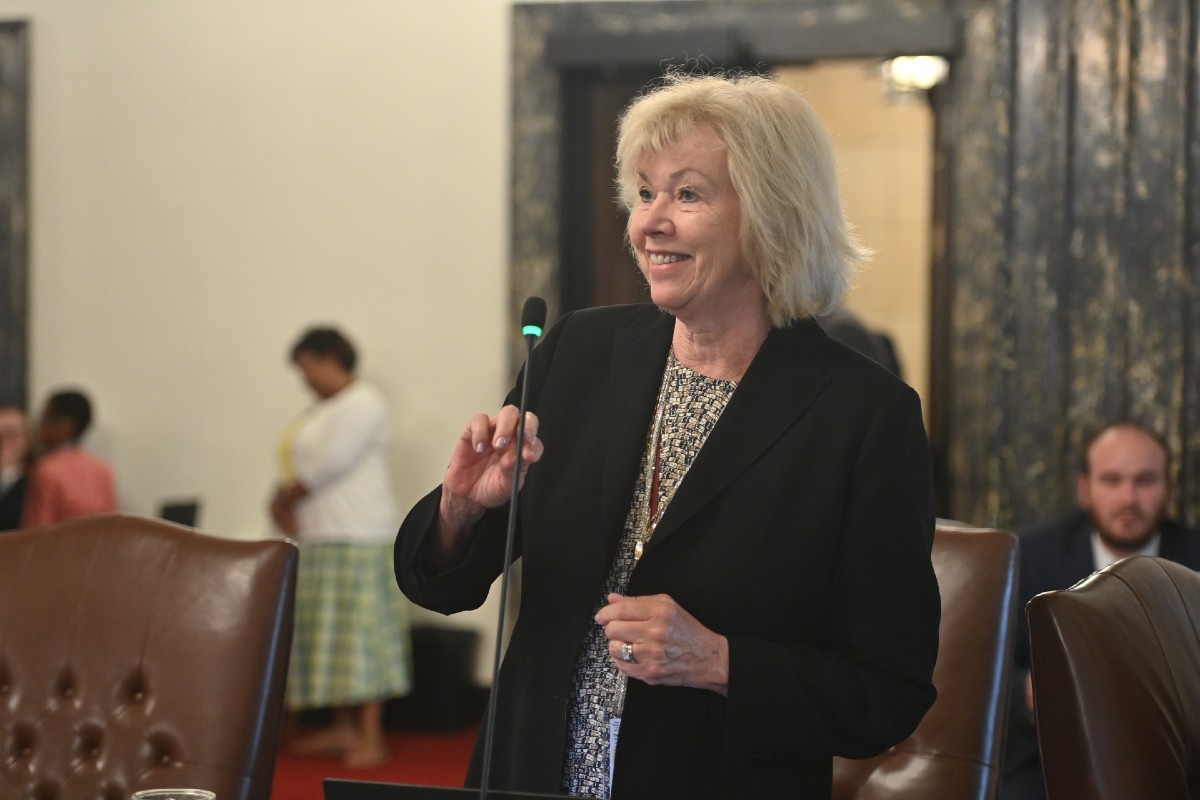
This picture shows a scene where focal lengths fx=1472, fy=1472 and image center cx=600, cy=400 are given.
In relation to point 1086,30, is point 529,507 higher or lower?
lower

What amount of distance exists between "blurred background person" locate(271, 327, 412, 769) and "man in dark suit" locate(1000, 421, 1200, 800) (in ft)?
9.91

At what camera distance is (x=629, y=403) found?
208 cm

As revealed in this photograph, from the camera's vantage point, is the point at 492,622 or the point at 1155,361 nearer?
the point at 1155,361

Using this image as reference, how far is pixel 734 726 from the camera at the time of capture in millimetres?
1858

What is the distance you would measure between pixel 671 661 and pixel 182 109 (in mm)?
5985

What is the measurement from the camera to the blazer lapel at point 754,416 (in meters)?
1.96

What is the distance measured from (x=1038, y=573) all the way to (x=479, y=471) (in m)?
2.52

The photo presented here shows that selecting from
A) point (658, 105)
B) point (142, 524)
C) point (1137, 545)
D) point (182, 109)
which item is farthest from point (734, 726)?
Answer: point (182, 109)

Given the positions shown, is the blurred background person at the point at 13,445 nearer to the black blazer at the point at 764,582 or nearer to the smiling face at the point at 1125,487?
the smiling face at the point at 1125,487

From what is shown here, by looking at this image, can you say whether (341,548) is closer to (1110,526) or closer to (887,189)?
(1110,526)

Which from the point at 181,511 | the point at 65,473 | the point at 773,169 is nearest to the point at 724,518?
the point at 773,169

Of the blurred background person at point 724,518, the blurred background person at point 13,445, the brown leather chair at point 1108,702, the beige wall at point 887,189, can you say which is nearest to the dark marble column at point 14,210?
the blurred background person at point 13,445

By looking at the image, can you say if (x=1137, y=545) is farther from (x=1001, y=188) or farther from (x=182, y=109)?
(x=182, y=109)

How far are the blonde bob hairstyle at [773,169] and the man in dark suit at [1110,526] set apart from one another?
80.9 inches
